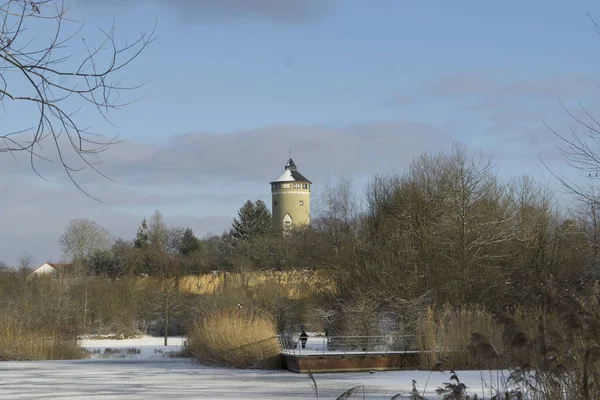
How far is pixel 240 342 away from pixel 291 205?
6739 cm

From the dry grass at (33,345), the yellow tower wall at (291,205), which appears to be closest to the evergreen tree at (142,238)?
the yellow tower wall at (291,205)

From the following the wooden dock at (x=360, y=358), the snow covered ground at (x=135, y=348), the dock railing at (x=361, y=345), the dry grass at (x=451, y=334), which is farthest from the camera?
the snow covered ground at (x=135, y=348)

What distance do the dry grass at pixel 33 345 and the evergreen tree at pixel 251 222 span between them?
1659 inches

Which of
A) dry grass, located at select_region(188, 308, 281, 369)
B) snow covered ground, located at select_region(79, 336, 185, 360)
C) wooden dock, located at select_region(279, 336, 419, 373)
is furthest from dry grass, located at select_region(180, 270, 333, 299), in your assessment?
wooden dock, located at select_region(279, 336, 419, 373)

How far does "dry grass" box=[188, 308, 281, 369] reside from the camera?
86.2 feet

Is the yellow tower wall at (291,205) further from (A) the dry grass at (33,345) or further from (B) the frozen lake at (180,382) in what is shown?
(B) the frozen lake at (180,382)

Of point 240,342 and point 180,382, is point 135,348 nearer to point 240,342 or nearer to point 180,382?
point 240,342

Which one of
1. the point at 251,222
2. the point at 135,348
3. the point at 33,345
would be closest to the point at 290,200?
the point at 251,222

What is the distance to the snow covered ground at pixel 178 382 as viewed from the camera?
55.0 feet

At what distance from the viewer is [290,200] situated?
94312mm

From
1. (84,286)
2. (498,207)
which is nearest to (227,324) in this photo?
(498,207)

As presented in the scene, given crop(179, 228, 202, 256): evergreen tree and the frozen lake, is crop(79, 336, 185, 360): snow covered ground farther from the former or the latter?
crop(179, 228, 202, 256): evergreen tree

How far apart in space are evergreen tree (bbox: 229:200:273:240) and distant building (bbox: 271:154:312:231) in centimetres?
1537

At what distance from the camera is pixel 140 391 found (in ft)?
57.7
